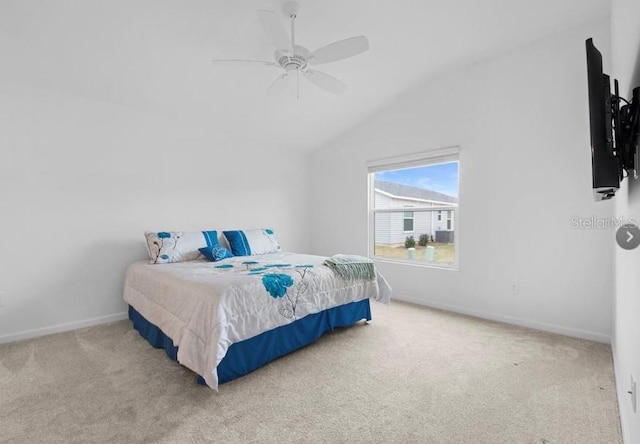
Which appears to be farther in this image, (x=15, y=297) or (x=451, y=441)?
(x=15, y=297)

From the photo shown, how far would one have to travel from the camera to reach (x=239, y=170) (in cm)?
440

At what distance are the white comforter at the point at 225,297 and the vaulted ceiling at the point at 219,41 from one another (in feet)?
5.69

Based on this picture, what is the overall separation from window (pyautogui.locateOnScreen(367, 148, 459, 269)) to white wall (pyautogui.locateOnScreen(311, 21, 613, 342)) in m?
0.15

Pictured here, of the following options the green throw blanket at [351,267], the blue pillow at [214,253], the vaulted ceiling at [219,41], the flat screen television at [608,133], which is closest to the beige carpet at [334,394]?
the green throw blanket at [351,267]

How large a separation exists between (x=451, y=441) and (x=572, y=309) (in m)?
2.11

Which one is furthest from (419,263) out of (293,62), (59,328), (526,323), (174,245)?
Result: (59,328)

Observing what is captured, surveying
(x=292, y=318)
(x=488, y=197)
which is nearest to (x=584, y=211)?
(x=488, y=197)

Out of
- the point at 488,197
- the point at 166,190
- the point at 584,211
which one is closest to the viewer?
the point at 584,211

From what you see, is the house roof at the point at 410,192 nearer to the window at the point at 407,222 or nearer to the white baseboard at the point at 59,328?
the window at the point at 407,222

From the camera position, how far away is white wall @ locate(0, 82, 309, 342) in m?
2.79

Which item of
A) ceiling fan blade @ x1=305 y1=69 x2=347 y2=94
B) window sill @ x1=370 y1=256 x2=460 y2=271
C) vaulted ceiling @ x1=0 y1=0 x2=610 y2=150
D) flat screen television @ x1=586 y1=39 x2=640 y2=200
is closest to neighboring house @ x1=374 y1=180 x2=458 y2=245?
window sill @ x1=370 y1=256 x2=460 y2=271

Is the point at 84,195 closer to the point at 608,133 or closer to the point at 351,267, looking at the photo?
the point at 351,267

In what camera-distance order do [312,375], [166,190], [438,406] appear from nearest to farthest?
[438,406]
[312,375]
[166,190]

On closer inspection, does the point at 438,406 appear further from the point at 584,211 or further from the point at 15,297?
the point at 15,297
